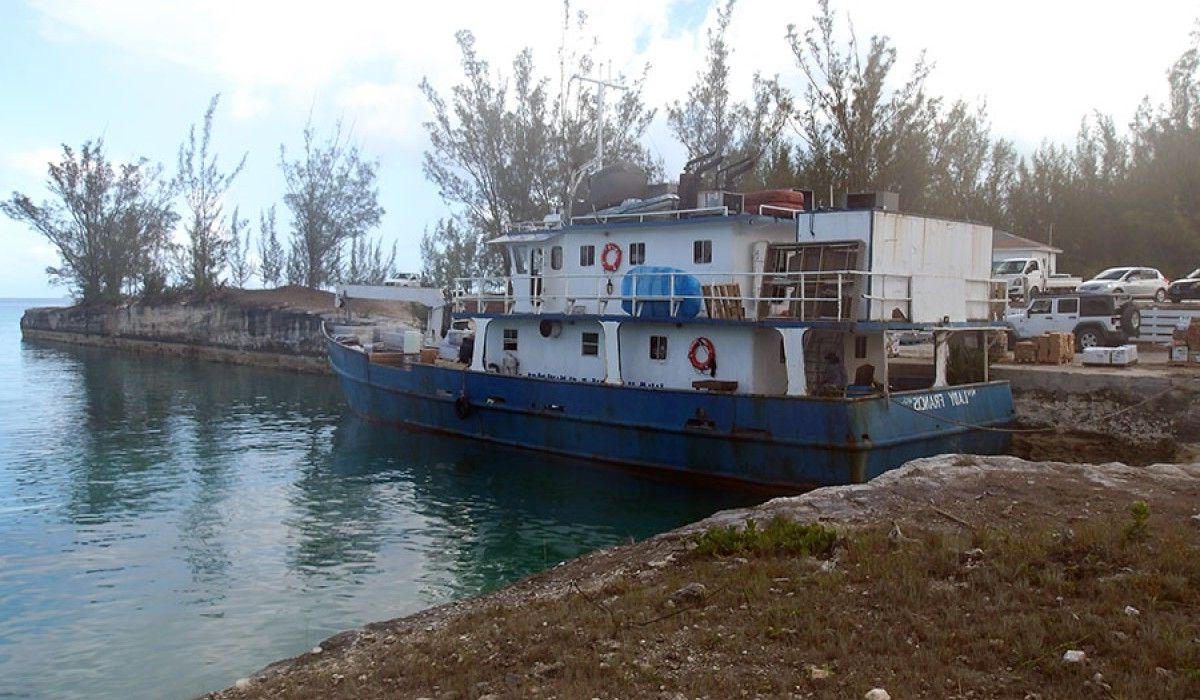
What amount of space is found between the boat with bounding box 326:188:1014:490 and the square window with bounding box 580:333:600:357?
0.06 meters

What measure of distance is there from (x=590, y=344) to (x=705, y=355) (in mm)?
3017

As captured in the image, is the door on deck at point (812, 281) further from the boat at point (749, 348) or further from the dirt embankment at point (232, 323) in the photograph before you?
the dirt embankment at point (232, 323)

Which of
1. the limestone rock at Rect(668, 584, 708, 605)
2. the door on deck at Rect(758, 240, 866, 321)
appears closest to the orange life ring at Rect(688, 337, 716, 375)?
the door on deck at Rect(758, 240, 866, 321)

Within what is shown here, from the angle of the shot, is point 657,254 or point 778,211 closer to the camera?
point 778,211

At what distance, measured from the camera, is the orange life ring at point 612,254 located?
1948cm

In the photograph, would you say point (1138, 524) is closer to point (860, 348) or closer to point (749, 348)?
point (749, 348)

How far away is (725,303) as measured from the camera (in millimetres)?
17203

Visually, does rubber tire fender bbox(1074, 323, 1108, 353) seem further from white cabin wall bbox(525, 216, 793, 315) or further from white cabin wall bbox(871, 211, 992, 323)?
white cabin wall bbox(525, 216, 793, 315)

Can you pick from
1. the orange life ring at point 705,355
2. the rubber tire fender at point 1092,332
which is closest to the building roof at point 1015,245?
the rubber tire fender at point 1092,332

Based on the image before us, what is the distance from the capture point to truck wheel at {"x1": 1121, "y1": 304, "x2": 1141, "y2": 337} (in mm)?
25453

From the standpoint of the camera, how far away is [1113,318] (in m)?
24.8

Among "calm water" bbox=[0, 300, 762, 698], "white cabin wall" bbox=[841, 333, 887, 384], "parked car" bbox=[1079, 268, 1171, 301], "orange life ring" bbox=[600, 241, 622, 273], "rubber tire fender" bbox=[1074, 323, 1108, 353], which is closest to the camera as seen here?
"calm water" bbox=[0, 300, 762, 698]

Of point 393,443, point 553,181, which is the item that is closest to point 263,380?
point 553,181

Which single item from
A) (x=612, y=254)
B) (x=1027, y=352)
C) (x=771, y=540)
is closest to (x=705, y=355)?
(x=612, y=254)
